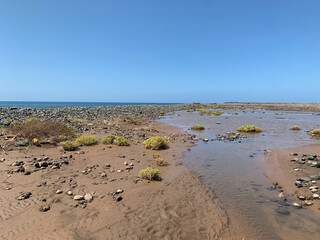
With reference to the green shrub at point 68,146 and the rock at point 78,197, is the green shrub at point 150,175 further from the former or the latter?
the green shrub at point 68,146

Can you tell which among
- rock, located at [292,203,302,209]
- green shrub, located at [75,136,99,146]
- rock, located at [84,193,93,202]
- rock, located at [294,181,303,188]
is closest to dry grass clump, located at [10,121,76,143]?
green shrub, located at [75,136,99,146]

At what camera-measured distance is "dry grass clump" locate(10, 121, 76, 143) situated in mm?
11773

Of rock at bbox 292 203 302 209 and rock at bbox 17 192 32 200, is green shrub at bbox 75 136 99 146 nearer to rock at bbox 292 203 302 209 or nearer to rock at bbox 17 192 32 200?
rock at bbox 17 192 32 200

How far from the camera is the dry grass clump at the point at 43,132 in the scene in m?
11.8

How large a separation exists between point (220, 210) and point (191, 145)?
27.1 feet

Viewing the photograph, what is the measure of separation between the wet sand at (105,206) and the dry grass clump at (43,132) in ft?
9.46

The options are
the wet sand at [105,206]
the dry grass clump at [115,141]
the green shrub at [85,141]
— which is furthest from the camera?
the dry grass clump at [115,141]

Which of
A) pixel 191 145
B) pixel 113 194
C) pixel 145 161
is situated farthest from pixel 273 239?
pixel 191 145

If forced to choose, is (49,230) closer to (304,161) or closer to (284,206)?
(284,206)

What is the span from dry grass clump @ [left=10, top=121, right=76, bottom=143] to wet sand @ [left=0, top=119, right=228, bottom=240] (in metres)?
2.88

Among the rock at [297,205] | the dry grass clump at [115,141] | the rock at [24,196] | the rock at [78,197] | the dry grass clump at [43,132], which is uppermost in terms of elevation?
the dry grass clump at [43,132]

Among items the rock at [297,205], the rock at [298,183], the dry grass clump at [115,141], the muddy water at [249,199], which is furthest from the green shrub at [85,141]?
the rock at [298,183]

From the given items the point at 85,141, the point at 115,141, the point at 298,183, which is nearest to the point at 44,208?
the point at 85,141

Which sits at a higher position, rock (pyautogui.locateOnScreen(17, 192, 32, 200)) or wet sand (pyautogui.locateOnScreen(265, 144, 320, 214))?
rock (pyautogui.locateOnScreen(17, 192, 32, 200))
